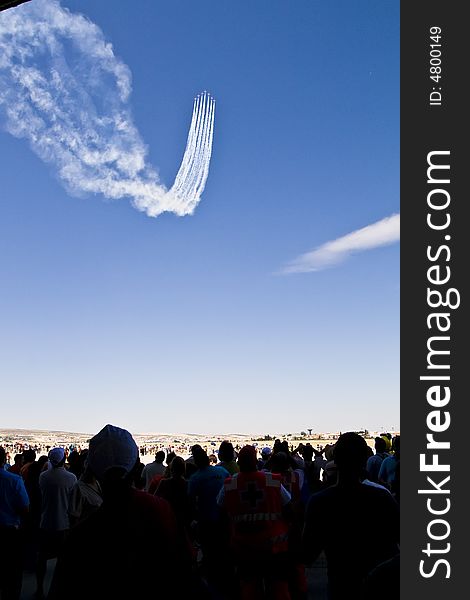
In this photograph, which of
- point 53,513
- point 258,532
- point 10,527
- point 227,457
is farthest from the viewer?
point 227,457

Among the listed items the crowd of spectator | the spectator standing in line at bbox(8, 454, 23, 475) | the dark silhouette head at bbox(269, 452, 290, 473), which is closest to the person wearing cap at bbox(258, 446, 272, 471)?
the crowd of spectator

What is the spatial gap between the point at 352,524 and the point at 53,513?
5.08 m

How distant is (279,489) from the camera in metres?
5.43

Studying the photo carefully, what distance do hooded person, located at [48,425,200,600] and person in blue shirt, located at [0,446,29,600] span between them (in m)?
4.58

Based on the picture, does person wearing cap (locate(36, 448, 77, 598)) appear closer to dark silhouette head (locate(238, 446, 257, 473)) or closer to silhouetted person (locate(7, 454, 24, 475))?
silhouetted person (locate(7, 454, 24, 475))

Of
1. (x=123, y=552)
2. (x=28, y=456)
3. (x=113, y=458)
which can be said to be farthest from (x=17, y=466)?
(x=123, y=552)

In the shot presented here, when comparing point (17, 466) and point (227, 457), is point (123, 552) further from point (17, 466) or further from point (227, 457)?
point (17, 466)

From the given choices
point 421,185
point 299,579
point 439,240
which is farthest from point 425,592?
point 299,579

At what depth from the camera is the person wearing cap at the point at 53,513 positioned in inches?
302

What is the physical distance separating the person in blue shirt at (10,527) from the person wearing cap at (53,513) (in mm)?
1094

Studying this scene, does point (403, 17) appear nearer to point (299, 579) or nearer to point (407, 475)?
point (407, 475)

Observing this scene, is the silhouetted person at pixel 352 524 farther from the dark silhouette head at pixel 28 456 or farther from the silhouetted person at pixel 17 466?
the silhouetted person at pixel 17 466

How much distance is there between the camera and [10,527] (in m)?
6.48

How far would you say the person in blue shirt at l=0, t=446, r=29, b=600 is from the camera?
21.1ft
